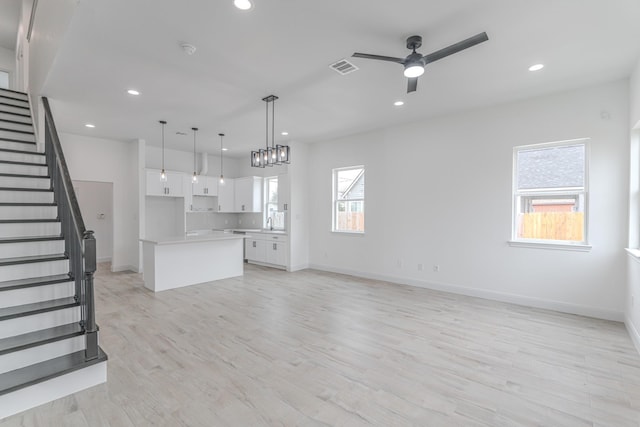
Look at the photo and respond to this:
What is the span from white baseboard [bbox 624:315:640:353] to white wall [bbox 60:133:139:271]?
27.9ft

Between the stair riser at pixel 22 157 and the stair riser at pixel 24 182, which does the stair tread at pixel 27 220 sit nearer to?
the stair riser at pixel 24 182

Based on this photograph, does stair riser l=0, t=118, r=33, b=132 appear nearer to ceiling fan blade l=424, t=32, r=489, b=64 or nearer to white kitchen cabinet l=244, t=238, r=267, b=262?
white kitchen cabinet l=244, t=238, r=267, b=262

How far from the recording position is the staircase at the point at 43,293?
85.7 inches

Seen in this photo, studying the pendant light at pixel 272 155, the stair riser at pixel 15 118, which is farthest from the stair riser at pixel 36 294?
the stair riser at pixel 15 118

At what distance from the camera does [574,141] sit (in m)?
4.07

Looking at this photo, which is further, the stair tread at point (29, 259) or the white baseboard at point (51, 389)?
the stair tread at point (29, 259)

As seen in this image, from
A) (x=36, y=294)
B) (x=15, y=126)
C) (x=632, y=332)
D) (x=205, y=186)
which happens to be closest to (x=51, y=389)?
(x=36, y=294)

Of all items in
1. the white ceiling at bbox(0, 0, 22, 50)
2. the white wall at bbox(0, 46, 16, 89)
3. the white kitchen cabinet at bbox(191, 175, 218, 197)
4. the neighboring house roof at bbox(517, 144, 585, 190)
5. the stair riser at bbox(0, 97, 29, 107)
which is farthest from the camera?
the white kitchen cabinet at bbox(191, 175, 218, 197)

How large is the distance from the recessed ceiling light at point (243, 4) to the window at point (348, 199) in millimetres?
4403

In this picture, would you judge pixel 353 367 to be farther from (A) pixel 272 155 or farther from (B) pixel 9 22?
(B) pixel 9 22

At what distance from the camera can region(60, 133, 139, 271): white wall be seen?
21.3 ft

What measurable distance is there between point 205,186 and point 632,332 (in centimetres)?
849

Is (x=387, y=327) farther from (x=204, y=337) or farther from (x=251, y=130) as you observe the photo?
(x=251, y=130)

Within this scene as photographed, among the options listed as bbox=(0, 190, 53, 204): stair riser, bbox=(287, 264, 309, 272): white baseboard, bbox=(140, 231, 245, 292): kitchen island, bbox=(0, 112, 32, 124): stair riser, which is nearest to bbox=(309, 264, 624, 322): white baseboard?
bbox=(287, 264, 309, 272): white baseboard
